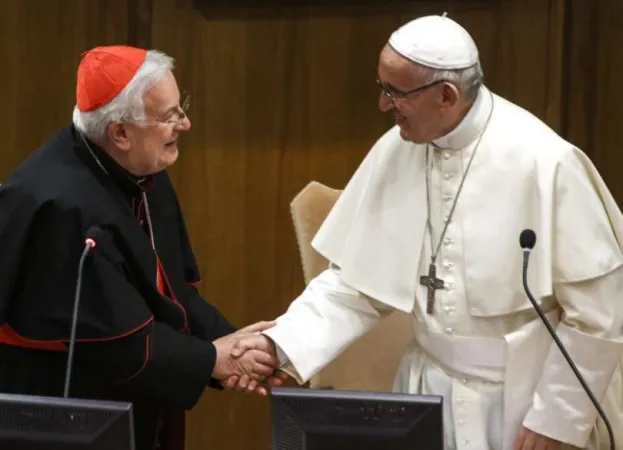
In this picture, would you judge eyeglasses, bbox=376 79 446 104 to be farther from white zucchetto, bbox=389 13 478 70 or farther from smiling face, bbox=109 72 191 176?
smiling face, bbox=109 72 191 176

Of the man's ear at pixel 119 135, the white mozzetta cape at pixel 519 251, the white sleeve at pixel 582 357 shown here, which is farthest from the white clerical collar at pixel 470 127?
the man's ear at pixel 119 135

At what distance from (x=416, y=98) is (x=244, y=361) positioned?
A: 867 mm

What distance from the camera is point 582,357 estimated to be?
2.33 m

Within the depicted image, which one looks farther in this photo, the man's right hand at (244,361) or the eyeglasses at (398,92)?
the man's right hand at (244,361)

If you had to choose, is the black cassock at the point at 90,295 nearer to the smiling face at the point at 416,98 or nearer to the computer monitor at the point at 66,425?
the computer monitor at the point at 66,425

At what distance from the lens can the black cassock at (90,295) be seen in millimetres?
2479

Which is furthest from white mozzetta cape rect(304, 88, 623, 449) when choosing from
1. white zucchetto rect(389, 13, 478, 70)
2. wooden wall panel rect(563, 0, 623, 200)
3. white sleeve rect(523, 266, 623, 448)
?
wooden wall panel rect(563, 0, 623, 200)

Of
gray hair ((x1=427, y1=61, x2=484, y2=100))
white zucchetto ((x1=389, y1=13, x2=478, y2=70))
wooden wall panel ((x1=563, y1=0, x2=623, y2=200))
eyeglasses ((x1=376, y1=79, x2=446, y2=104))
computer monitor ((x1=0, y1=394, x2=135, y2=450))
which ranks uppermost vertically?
white zucchetto ((x1=389, y1=13, x2=478, y2=70))

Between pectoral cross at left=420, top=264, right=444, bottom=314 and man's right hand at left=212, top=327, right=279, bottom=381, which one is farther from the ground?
pectoral cross at left=420, top=264, right=444, bottom=314

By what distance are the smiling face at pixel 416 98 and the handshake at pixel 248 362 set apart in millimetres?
709

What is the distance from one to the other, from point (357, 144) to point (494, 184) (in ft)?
4.94

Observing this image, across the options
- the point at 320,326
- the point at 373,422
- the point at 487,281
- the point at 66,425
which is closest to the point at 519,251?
the point at 487,281

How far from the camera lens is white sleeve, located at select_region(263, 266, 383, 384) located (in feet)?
8.56

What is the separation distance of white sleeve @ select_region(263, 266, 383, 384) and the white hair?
2.20 ft
